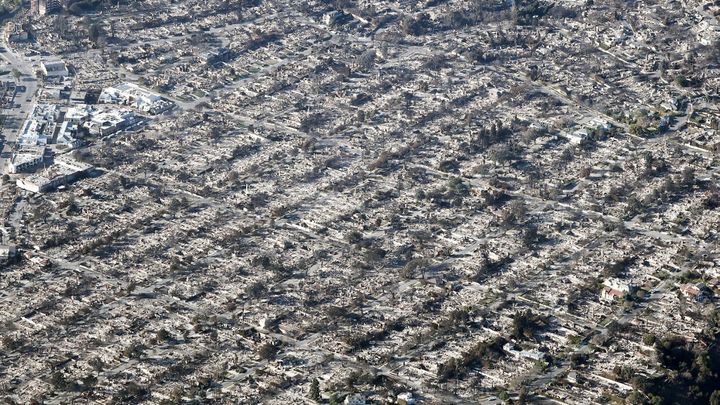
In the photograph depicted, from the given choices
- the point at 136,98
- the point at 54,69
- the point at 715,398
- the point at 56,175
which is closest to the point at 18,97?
the point at 54,69

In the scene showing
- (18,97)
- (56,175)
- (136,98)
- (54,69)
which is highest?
(54,69)

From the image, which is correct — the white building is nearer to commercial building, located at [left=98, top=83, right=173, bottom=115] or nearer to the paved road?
the paved road

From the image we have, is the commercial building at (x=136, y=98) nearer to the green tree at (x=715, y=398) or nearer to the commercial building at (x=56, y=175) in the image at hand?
the commercial building at (x=56, y=175)

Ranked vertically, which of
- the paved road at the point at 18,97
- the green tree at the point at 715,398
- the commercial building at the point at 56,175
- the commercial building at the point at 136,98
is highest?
the paved road at the point at 18,97

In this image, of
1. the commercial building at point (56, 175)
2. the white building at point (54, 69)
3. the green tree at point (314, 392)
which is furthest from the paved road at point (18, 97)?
the green tree at point (314, 392)

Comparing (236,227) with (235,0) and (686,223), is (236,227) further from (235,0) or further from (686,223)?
(235,0)

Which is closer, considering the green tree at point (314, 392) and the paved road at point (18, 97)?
the green tree at point (314, 392)

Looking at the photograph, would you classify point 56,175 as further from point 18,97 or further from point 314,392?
point 314,392

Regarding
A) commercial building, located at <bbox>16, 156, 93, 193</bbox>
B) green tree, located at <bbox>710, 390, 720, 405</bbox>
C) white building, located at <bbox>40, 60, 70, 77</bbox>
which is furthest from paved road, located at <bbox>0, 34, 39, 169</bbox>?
green tree, located at <bbox>710, 390, 720, 405</bbox>

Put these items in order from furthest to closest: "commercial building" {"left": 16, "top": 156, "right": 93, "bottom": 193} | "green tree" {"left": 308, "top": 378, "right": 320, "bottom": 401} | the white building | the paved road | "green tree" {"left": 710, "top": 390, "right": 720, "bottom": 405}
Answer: the white building < the paved road < "commercial building" {"left": 16, "top": 156, "right": 93, "bottom": 193} < "green tree" {"left": 710, "top": 390, "right": 720, "bottom": 405} < "green tree" {"left": 308, "top": 378, "right": 320, "bottom": 401}

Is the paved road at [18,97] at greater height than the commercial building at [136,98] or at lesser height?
greater

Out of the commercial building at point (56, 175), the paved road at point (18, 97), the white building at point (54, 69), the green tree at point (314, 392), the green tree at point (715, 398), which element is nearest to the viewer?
the green tree at point (314, 392)

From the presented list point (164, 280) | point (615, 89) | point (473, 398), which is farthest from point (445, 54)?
point (473, 398)
